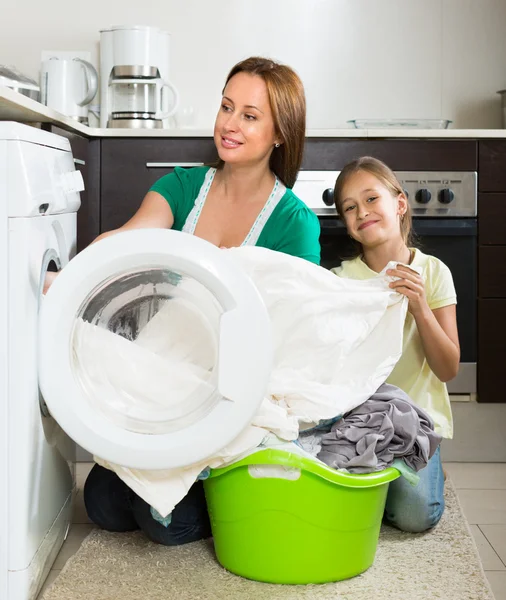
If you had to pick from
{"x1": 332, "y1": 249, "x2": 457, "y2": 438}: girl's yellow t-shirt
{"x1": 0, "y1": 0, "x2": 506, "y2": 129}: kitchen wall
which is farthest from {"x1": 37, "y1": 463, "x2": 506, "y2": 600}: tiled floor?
{"x1": 0, "y1": 0, "x2": 506, "y2": 129}: kitchen wall

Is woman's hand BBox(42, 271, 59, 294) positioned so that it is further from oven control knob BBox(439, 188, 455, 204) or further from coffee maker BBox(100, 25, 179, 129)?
oven control knob BBox(439, 188, 455, 204)

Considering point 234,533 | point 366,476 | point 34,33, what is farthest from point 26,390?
point 34,33

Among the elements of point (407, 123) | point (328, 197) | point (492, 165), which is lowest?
point (328, 197)

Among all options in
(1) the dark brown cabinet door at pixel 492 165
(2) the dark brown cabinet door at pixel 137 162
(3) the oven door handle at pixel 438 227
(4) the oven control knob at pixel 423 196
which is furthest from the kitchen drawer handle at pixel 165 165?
(1) the dark brown cabinet door at pixel 492 165

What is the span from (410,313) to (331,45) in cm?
142

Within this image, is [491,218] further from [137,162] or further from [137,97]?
[137,97]

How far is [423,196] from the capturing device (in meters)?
2.58

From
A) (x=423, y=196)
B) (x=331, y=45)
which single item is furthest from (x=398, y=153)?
(x=331, y=45)

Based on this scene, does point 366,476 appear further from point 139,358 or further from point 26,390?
point 26,390

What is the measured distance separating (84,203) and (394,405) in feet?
3.98

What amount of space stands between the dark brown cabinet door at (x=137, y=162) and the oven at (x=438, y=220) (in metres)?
0.33

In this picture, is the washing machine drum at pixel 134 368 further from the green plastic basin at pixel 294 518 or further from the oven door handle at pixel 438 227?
the oven door handle at pixel 438 227

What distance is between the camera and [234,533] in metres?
1.70

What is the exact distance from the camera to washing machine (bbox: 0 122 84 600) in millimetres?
1503
